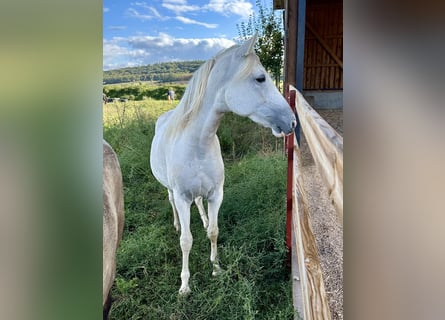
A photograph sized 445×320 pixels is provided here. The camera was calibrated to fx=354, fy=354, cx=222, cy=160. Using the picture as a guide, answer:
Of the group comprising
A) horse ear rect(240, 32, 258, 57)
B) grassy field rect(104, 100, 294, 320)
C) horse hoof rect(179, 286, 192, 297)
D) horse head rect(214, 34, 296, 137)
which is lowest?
horse hoof rect(179, 286, 192, 297)

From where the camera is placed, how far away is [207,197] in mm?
1368

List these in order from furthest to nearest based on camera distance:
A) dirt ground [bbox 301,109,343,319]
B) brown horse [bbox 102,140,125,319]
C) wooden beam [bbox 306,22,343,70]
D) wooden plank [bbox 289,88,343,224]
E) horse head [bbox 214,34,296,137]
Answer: wooden beam [bbox 306,22,343,70] < brown horse [bbox 102,140,125,319] < horse head [bbox 214,34,296,137] < dirt ground [bbox 301,109,343,319] < wooden plank [bbox 289,88,343,224]

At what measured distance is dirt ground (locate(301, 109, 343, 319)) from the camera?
42.4 inches

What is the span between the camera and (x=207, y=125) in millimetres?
1305

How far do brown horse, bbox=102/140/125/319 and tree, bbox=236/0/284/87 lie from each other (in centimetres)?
66

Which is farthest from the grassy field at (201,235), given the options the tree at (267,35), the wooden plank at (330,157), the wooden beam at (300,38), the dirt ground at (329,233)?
the wooden beam at (300,38)

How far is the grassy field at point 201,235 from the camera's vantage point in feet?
4.32

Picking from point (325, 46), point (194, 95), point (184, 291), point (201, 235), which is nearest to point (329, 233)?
point (201, 235)

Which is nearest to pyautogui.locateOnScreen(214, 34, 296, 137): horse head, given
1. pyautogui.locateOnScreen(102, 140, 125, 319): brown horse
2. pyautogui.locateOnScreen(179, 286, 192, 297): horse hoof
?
pyautogui.locateOnScreen(102, 140, 125, 319): brown horse

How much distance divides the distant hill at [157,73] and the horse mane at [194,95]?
32 millimetres

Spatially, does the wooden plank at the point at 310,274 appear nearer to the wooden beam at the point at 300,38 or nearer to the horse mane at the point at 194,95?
the horse mane at the point at 194,95

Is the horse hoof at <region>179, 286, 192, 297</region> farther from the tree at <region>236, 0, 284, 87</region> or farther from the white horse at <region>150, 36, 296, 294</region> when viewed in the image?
the tree at <region>236, 0, 284, 87</region>
